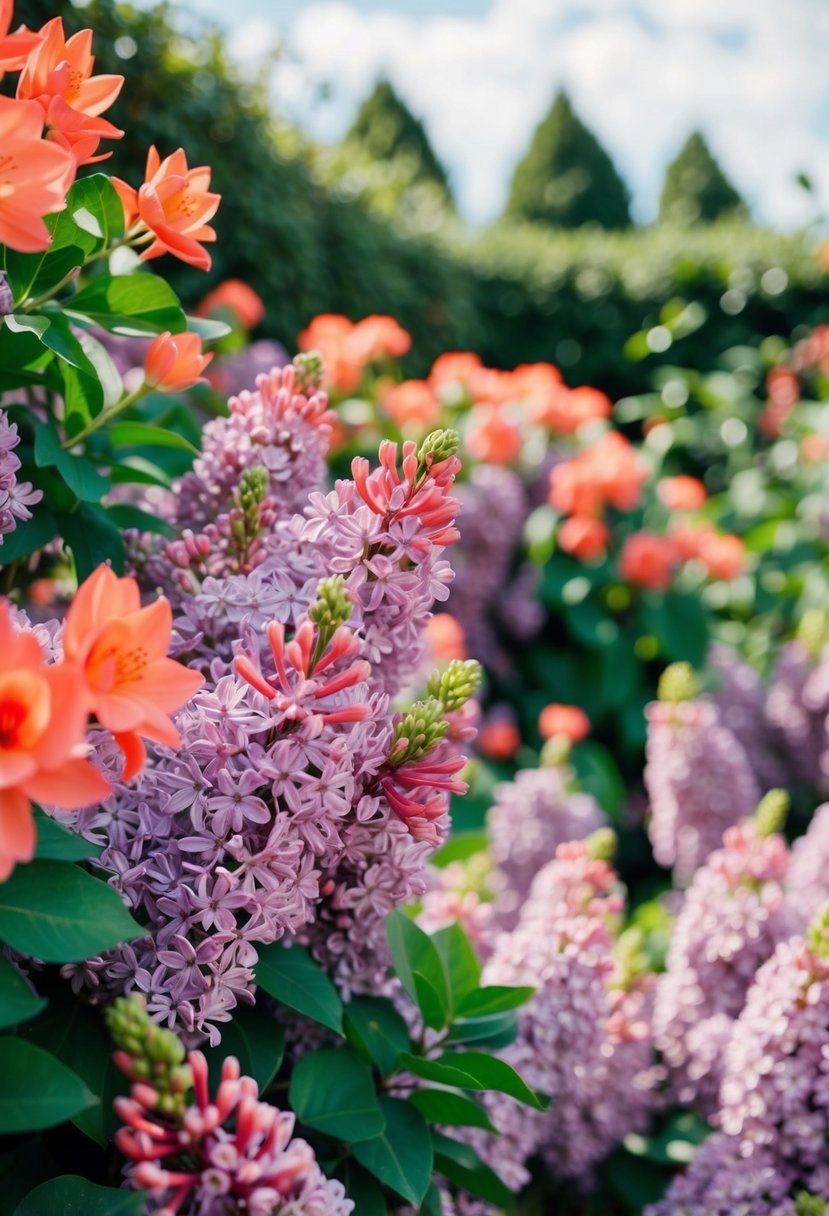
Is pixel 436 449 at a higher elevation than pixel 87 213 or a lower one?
lower

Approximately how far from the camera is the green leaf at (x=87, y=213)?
1.02 m

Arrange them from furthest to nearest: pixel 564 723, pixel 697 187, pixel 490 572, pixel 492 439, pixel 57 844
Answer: pixel 697 187 < pixel 492 439 < pixel 490 572 < pixel 564 723 < pixel 57 844

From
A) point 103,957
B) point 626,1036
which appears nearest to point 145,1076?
point 103,957

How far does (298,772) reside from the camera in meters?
0.80

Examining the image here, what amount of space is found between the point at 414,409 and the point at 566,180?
17805 mm

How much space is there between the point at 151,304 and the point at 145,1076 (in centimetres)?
80

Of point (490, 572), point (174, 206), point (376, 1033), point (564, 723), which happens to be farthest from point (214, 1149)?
point (490, 572)

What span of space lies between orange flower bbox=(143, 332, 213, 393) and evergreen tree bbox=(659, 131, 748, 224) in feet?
70.3

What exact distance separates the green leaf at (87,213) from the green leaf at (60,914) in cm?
63

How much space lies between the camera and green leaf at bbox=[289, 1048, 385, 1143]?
2.98ft

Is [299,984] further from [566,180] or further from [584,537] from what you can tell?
[566,180]

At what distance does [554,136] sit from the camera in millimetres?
20172

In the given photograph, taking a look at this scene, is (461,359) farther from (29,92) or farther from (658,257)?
(658,257)

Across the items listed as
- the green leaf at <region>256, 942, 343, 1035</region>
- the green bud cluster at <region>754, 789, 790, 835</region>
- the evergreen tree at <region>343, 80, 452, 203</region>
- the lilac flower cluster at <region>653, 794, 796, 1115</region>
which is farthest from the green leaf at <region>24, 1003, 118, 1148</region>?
the evergreen tree at <region>343, 80, 452, 203</region>
